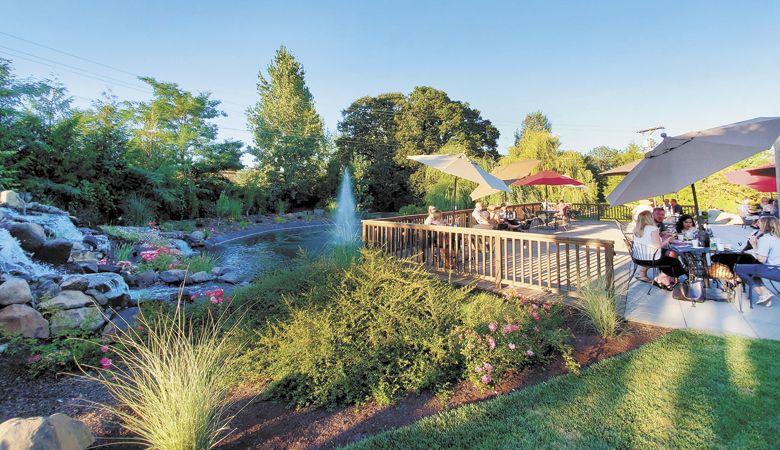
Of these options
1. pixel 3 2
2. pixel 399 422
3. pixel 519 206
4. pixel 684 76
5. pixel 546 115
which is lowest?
pixel 399 422

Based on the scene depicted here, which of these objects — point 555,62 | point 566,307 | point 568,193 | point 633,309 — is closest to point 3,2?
point 566,307

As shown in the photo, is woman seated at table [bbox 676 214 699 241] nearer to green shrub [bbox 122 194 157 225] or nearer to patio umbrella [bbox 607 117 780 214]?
patio umbrella [bbox 607 117 780 214]

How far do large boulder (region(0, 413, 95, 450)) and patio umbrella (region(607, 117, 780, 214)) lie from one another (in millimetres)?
5188

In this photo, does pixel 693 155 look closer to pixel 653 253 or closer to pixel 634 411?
pixel 653 253

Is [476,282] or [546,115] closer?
[476,282]

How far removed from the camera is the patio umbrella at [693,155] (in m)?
3.69

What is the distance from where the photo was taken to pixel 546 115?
135 ft

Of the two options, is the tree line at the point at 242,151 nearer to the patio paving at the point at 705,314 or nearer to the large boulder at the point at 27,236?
the patio paving at the point at 705,314

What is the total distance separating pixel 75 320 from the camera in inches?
152

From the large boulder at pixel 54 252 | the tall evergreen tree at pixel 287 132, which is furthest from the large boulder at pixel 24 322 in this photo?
the tall evergreen tree at pixel 287 132

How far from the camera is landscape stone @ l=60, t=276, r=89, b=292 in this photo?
15.0ft

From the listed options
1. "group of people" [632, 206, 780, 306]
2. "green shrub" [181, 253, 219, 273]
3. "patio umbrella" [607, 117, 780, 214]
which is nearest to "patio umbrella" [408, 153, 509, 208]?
"patio umbrella" [607, 117, 780, 214]

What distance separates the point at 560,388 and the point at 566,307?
191 cm

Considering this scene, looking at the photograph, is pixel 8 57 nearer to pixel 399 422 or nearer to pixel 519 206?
pixel 399 422
